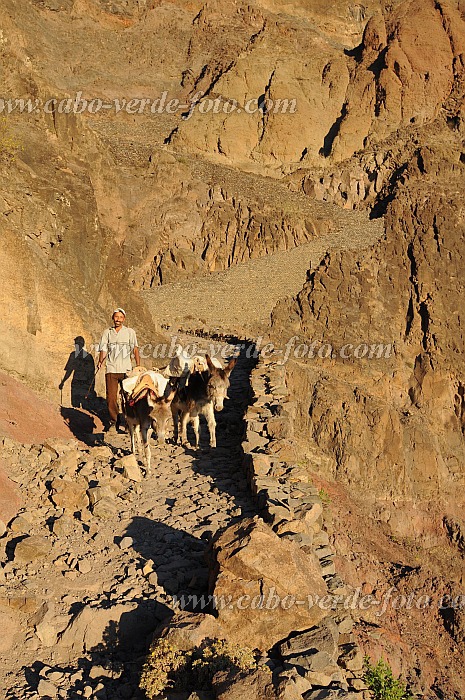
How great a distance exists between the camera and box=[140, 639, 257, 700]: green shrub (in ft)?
13.6

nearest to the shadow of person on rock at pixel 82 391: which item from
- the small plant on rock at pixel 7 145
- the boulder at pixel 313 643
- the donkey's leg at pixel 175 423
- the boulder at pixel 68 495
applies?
the donkey's leg at pixel 175 423

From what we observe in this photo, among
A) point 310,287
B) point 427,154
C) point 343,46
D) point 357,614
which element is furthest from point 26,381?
point 343,46

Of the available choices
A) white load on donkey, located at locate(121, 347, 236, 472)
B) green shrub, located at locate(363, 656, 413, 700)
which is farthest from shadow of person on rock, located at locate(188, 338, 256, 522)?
green shrub, located at locate(363, 656, 413, 700)

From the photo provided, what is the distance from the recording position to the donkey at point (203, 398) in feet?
33.0

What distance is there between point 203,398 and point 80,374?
236cm

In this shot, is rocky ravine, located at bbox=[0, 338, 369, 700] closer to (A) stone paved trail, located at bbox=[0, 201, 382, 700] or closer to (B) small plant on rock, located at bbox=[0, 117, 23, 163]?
(A) stone paved trail, located at bbox=[0, 201, 382, 700]

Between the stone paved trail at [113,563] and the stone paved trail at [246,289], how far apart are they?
22254mm

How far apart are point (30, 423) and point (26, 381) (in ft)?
4.24

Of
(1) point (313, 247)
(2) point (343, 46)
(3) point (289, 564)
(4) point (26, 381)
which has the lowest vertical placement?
(3) point (289, 564)

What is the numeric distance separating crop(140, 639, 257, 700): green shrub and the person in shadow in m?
7.02

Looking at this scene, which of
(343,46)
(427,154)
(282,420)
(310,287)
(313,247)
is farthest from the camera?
(343,46)

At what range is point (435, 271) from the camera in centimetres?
3850

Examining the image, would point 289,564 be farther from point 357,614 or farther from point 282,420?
point 282,420

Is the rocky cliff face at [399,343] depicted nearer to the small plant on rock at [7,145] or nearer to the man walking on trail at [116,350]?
the small plant on rock at [7,145]
